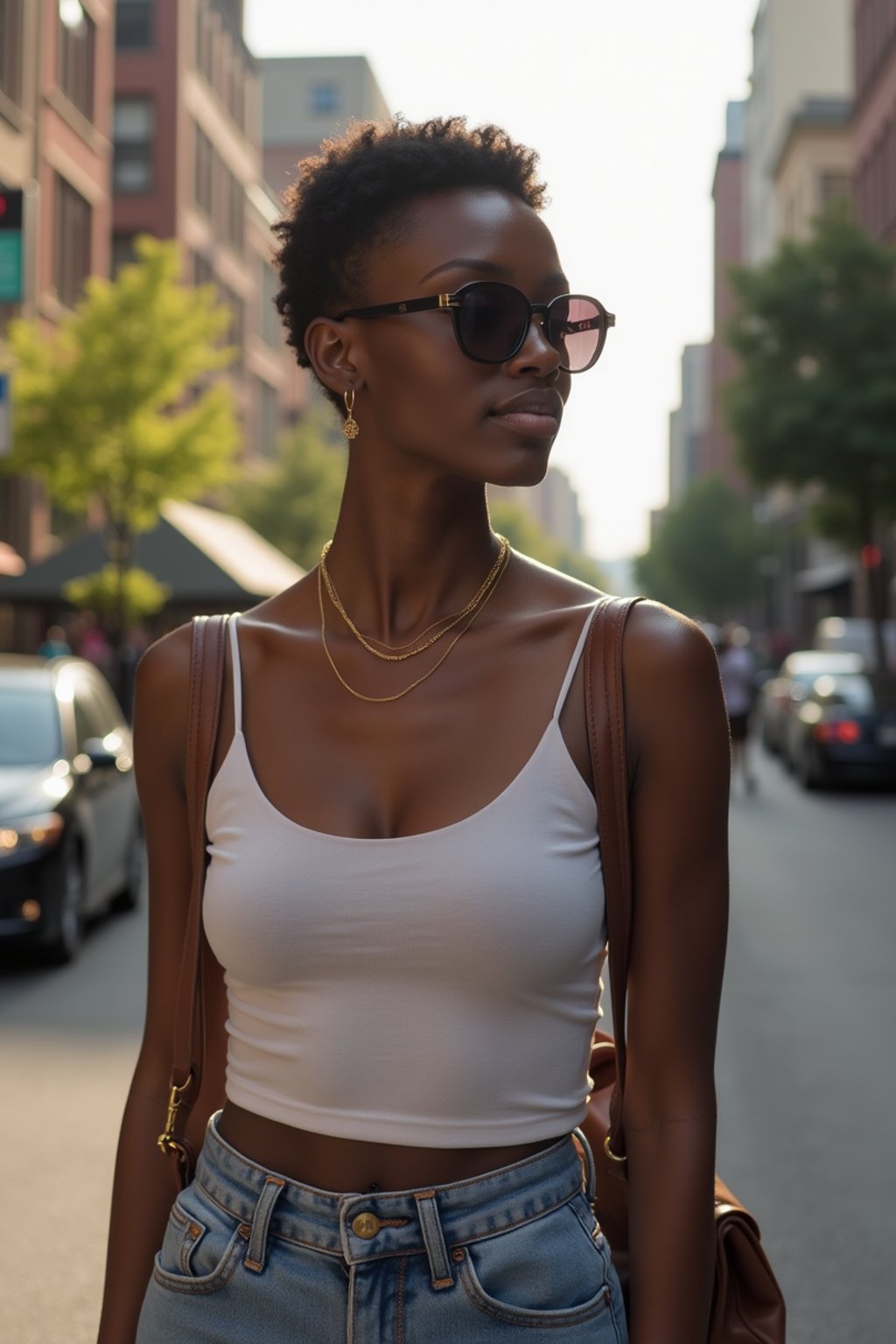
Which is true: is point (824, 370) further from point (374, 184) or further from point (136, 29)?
point (374, 184)

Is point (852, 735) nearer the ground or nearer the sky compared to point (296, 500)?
nearer the ground

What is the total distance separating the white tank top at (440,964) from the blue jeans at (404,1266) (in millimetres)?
66

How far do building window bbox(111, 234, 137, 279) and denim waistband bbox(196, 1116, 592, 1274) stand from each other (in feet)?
170

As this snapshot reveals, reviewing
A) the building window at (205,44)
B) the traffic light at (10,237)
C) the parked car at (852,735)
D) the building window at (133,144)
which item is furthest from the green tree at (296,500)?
the traffic light at (10,237)

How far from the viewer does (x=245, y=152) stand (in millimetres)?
62125

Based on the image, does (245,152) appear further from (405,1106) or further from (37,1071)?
(405,1106)

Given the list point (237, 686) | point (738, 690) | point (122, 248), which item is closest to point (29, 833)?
point (237, 686)

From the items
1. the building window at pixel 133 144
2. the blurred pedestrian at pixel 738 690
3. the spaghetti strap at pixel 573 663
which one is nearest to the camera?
the spaghetti strap at pixel 573 663

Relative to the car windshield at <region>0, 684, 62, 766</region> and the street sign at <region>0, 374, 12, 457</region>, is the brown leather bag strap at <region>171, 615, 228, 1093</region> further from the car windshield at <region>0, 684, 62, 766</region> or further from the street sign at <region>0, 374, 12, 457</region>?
the street sign at <region>0, 374, 12, 457</region>

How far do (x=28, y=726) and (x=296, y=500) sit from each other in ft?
156

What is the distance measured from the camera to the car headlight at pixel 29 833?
29.3ft

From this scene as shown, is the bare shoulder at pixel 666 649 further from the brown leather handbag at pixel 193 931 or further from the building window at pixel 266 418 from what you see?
the building window at pixel 266 418

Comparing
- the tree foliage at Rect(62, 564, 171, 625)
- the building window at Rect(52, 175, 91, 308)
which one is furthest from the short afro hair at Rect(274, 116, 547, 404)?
the building window at Rect(52, 175, 91, 308)

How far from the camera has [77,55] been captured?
123 feet
